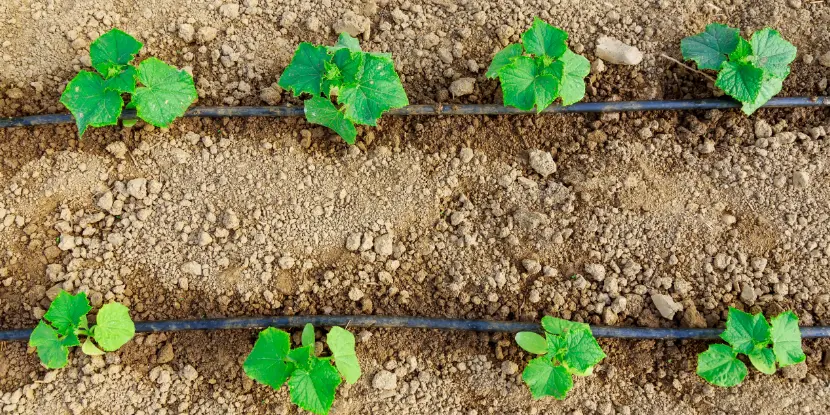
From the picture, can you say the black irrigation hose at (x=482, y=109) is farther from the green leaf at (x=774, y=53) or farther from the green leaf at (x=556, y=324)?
the green leaf at (x=556, y=324)

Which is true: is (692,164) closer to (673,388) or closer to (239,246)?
(673,388)

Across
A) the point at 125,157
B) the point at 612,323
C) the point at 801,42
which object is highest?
the point at 801,42

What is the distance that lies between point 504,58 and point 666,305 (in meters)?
1.37

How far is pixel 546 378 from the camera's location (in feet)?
8.87

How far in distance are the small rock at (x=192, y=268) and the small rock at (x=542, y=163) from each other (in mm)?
1652

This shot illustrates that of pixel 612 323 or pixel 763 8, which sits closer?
pixel 612 323

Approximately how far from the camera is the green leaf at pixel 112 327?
2684mm

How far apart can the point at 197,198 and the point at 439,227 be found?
1.16 metres

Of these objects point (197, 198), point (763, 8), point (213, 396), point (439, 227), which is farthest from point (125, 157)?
point (763, 8)

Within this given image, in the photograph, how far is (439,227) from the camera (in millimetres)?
2957

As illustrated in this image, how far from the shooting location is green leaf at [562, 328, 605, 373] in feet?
8.72

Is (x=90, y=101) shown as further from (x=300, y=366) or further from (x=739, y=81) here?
(x=739, y=81)

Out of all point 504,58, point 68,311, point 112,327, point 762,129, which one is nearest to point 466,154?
point 504,58

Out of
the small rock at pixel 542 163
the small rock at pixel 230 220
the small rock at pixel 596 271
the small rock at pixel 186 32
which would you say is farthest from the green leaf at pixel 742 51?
the small rock at pixel 186 32
